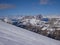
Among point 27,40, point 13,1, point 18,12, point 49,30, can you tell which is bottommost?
point 49,30

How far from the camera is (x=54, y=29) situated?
1.74 meters

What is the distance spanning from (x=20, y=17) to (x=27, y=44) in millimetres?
1381

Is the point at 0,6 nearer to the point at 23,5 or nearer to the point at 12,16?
the point at 12,16

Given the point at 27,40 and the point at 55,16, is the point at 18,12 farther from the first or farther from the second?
the point at 27,40

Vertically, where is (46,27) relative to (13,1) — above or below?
below

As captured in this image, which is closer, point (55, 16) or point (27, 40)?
point (27, 40)

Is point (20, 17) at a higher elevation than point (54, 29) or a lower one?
higher

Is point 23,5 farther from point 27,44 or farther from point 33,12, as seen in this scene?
point 27,44

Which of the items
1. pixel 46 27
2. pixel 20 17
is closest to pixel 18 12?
pixel 20 17

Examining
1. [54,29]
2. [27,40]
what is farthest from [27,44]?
[54,29]

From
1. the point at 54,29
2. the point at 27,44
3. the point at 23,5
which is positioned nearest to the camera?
the point at 27,44

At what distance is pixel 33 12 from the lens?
1.83m

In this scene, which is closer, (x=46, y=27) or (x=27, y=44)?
(x=27, y=44)

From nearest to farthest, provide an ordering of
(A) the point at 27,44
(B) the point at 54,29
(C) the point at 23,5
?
(A) the point at 27,44 → (B) the point at 54,29 → (C) the point at 23,5
